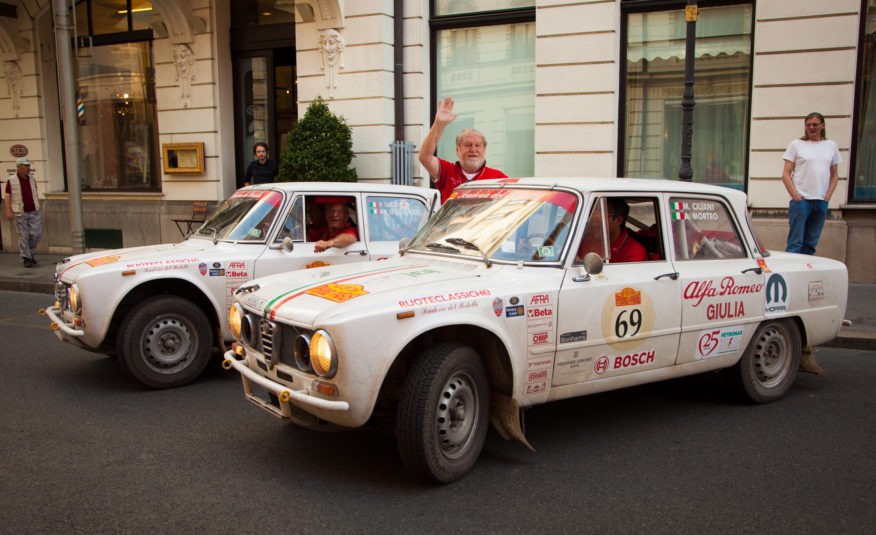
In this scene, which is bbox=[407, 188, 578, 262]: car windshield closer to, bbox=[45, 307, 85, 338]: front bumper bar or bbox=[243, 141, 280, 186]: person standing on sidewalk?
bbox=[45, 307, 85, 338]: front bumper bar

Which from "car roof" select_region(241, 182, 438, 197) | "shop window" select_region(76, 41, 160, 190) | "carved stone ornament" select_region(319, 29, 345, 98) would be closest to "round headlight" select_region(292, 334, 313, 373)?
"car roof" select_region(241, 182, 438, 197)

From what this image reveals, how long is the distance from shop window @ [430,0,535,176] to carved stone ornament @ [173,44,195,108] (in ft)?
16.8

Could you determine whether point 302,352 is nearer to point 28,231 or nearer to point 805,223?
point 805,223

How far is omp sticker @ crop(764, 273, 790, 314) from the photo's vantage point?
5.18m

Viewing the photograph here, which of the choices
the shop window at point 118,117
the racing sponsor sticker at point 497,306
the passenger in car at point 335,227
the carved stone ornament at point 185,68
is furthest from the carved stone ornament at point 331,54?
the racing sponsor sticker at point 497,306

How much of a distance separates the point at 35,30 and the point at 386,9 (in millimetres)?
8794

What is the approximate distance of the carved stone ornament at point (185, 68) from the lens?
14.2 meters

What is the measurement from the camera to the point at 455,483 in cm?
387

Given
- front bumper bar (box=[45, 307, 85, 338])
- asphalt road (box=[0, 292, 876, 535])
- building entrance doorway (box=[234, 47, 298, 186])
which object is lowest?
asphalt road (box=[0, 292, 876, 535])

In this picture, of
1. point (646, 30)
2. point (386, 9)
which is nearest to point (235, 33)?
point (386, 9)

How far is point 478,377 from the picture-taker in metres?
3.93

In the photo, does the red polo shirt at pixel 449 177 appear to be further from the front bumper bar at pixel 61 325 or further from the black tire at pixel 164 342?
the front bumper bar at pixel 61 325

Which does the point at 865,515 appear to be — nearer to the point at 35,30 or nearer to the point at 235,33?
the point at 235,33

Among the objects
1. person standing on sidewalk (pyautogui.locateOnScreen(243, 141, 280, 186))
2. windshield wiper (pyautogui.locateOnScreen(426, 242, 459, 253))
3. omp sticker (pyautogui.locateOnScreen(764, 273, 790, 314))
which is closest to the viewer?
windshield wiper (pyautogui.locateOnScreen(426, 242, 459, 253))
